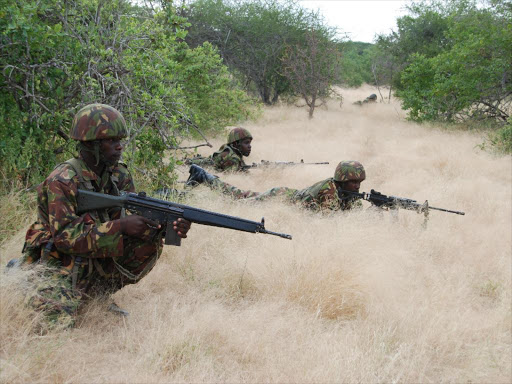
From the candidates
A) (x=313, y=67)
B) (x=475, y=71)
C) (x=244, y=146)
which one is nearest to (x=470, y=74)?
(x=475, y=71)

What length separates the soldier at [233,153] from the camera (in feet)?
26.3

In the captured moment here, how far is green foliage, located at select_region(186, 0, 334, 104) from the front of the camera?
20.3 meters

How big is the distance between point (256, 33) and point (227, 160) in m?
13.8

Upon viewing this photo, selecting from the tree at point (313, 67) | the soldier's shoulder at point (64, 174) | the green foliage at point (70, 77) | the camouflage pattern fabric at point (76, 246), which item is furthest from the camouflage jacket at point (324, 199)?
the tree at point (313, 67)

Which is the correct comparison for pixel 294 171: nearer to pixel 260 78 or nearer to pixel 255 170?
pixel 255 170

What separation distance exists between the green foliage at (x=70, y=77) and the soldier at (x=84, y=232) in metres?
1.62

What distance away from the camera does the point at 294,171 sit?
8703 millimetres

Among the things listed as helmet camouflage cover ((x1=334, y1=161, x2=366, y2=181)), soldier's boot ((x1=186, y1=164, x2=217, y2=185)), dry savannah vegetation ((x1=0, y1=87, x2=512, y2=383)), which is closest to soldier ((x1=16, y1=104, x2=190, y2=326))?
dry savannah vegetation ((x1=0, y1=87, x2=512, y2=383))

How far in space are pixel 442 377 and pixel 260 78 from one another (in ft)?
62.3

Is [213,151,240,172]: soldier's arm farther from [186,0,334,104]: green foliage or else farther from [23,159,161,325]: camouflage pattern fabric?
[186,0,334,104]: green foliage

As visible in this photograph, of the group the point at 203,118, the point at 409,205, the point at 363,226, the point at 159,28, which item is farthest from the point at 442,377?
the point at 203,118

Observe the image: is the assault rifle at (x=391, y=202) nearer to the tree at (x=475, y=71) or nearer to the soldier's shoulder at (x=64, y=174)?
the soldier's shoulder at (x=64, y=174)

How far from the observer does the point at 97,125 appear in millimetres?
2865

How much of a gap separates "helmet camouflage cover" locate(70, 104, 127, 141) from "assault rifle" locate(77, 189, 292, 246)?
0.33m
